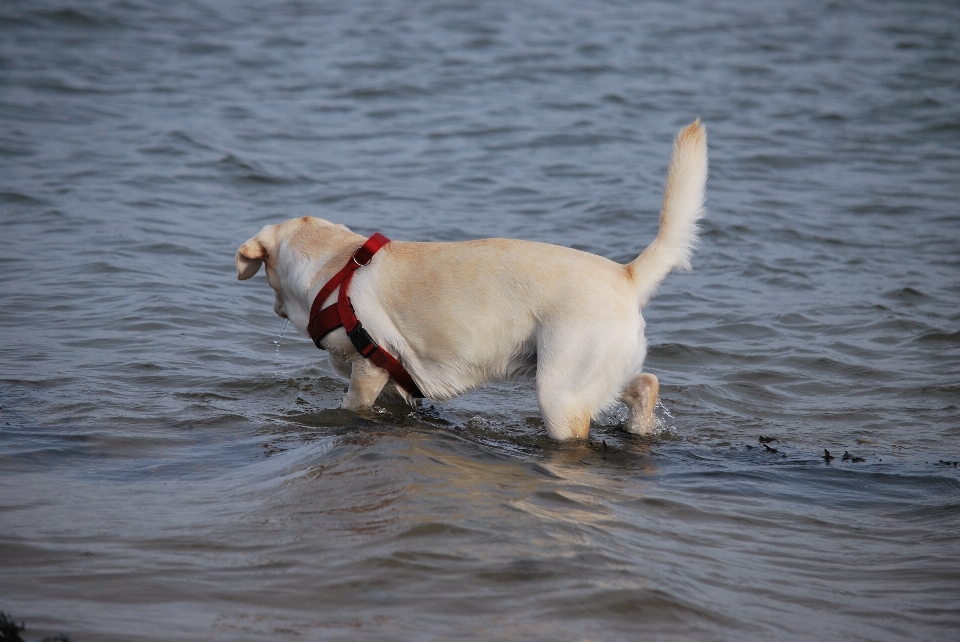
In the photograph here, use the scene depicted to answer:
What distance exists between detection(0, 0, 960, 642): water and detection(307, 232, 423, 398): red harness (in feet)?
1.26

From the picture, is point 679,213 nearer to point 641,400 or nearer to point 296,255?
point 641,400

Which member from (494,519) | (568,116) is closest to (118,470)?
(494,519)

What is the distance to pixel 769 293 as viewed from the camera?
845 centimetres

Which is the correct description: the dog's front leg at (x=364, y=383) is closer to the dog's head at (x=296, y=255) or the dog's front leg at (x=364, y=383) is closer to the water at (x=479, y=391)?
the water at (x=479, y=391)

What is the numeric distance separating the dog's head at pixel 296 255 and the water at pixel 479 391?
2.26 feet

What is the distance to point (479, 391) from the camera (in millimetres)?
6363

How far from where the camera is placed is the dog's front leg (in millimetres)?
5148

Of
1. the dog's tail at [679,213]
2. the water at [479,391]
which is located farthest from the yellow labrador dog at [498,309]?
the water at [479,391]

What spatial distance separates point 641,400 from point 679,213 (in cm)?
108

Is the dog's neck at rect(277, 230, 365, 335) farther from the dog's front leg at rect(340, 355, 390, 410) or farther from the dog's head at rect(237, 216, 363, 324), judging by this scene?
the dog's front leg at rect(340, 355, 390, 410)

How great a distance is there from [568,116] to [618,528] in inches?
443

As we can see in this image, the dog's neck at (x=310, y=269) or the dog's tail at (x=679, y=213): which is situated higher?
the dog's tail at (x=679, y=213)

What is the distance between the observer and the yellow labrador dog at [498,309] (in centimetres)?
461

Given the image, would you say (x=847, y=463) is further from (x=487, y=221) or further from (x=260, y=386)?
(x=487, y=221)
